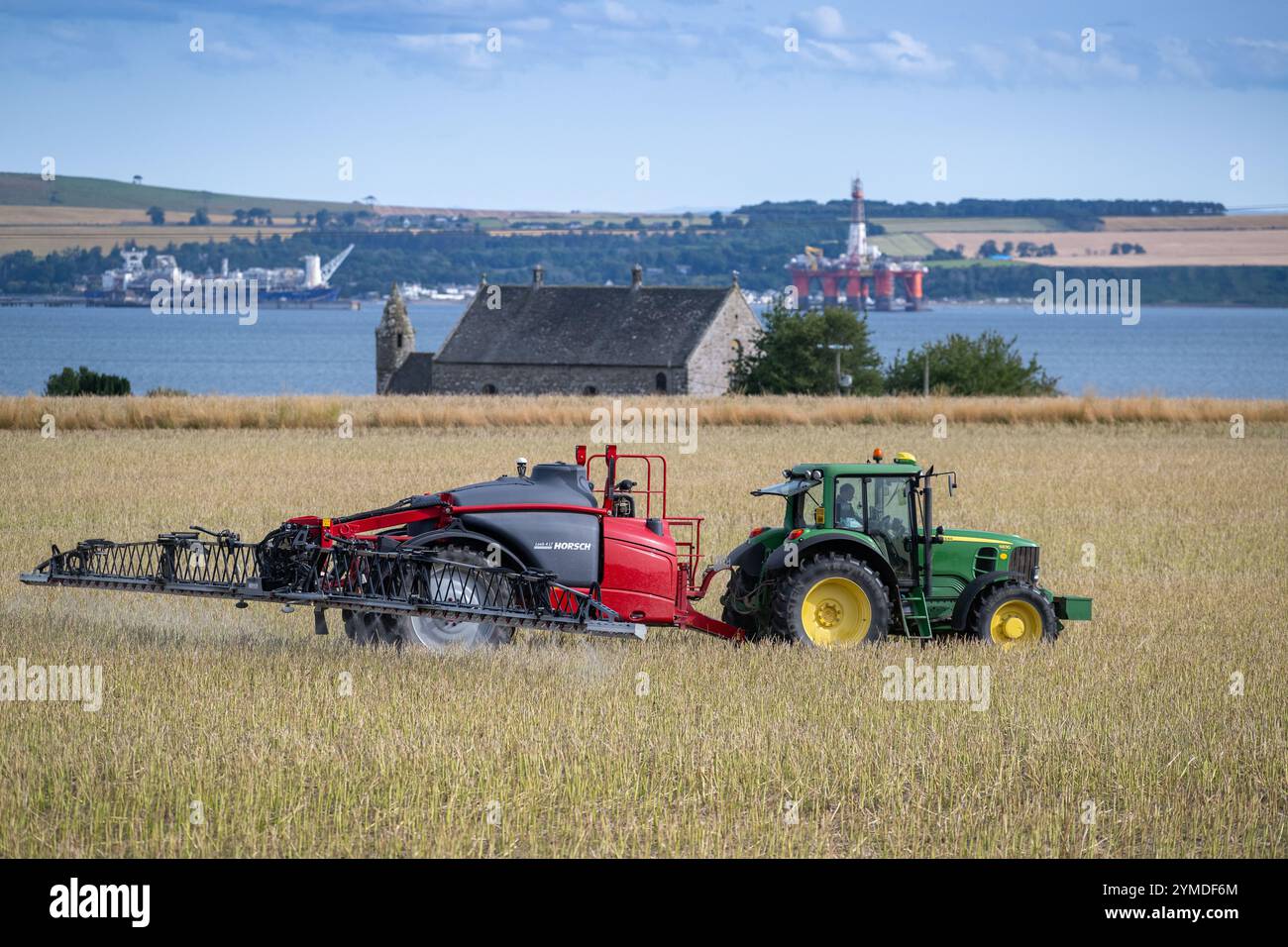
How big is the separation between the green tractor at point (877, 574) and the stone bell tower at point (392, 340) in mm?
67051

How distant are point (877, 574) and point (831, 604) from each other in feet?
1.63

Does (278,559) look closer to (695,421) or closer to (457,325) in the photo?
(695,421)

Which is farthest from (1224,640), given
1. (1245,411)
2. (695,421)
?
(1245,411)

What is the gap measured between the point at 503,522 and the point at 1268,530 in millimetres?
14615

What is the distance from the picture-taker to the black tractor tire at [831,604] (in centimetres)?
1306

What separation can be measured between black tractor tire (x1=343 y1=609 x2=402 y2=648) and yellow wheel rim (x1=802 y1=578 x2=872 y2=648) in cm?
346

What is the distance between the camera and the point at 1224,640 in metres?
14.1

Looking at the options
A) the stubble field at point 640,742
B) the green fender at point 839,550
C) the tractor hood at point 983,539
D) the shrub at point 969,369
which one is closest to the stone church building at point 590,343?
the shrub at point 969,369

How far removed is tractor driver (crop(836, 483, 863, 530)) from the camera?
13477 mm
